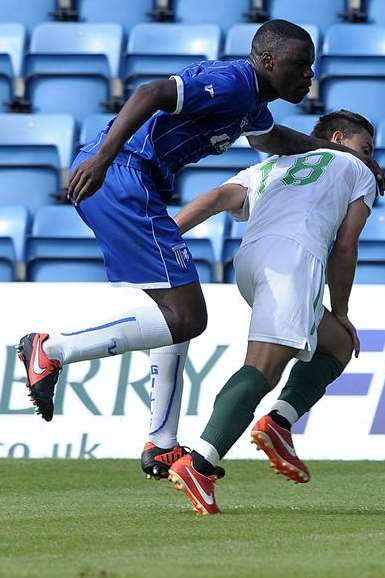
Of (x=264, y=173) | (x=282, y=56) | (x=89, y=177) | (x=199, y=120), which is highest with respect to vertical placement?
(x=282, y=56)

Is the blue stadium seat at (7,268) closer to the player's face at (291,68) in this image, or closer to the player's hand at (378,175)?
the player's hand at (378,175)

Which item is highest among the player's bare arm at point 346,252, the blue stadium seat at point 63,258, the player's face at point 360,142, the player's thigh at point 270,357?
the player's face at point 360,142

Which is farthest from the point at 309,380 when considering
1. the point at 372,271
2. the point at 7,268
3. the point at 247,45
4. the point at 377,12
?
the point at 377,12

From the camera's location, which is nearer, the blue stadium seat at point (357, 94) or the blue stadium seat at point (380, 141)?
the blue stadium seat at point (380, 141)

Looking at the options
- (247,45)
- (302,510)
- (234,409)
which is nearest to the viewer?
(234,409)

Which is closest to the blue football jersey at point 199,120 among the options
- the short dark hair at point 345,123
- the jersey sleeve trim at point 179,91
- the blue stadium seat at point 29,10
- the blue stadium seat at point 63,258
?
the jersey sleeve trim at point 179,91

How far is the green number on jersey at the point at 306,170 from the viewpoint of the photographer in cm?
577

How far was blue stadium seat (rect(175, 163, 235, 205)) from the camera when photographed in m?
10.5

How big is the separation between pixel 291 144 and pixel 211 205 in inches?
17.3

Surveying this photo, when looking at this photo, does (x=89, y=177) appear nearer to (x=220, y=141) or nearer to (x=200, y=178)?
(x=220, y=141)

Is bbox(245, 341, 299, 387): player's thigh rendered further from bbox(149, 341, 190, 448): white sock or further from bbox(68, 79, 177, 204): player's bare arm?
bbox(68, 79, 177, 204): player's bare arm

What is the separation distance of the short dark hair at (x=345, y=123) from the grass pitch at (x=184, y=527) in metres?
1.66

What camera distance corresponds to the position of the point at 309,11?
40.5 feet

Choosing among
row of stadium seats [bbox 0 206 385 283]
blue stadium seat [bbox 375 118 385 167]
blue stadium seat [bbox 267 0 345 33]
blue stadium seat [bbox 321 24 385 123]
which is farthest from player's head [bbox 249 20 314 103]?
blue stadium seat [bbox 267 0 345 33]
